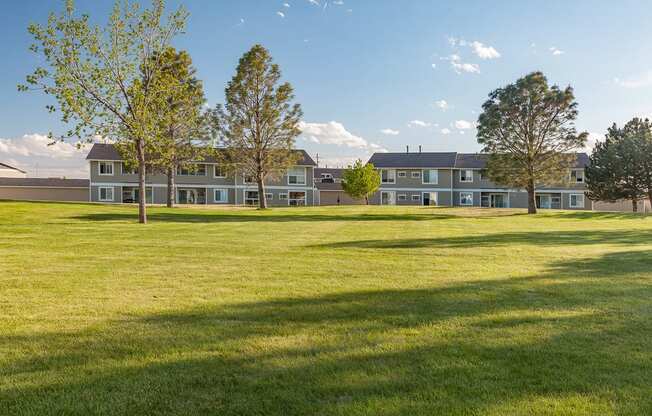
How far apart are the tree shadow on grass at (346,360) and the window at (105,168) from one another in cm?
5875

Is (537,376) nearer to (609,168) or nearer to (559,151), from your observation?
(559,151)

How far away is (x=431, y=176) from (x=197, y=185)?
31.4m

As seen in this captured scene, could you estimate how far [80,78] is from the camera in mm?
23312

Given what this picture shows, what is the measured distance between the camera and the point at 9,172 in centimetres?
7906

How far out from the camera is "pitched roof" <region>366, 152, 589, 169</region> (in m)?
68.2

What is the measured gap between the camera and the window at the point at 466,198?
224 ft

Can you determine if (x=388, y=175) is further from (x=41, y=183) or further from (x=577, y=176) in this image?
(x=41, y=183)

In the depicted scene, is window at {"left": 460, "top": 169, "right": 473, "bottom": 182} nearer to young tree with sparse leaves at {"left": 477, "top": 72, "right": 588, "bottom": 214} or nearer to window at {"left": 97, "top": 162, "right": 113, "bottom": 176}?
young tree with sparse leaves at {"left": 477, "top": 72, "right": 588, "bottom": 214}

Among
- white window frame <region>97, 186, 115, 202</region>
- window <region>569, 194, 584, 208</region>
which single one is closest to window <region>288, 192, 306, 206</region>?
white window frame <region>97, 186, 115, 202</region>

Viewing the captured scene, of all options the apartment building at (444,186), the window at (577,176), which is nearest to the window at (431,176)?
the apartment building at (444,186)

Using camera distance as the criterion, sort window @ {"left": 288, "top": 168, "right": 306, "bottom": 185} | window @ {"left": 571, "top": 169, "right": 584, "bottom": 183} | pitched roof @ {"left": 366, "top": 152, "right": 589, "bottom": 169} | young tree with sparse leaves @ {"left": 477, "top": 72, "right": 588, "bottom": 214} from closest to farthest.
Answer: young tree with sparse leaves @ {"left": 477, "top": 72, "right": 588, "bottom": 214} < window @ {"left": 571, "top": 169, "right": 584, "bottom": 183} < window @ {"left": 288, "top": 168, "right": 306, "bottom": 185} < pitched roof @ {"left": 366, "top": 152, "right": 589, "bottom": 169}

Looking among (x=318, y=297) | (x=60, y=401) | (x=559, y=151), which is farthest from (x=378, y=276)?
(x=559, y=151)

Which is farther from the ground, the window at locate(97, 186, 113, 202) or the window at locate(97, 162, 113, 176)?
the window at locate(97, 162, 113, 176)

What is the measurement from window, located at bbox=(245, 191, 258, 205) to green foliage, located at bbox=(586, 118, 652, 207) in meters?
39.7
